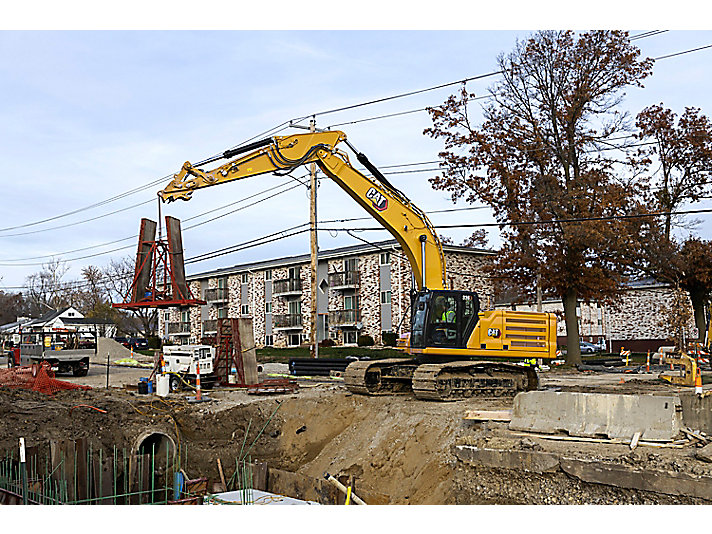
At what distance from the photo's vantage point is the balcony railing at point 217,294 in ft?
198

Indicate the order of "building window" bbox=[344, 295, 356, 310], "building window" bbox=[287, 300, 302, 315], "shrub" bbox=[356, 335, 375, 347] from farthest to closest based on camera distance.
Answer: "building window" bbox=[287, 300, 302, 315] → "building window" bbox=[344, 295, 356, 310] → "shrub" bbox=[356, 335, 375, 347]

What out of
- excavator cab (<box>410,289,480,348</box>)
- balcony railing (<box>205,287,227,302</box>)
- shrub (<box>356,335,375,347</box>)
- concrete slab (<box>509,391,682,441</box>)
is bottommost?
concrete slab (<box>509,391,682,441</box>)

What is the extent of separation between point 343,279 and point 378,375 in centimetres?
3179

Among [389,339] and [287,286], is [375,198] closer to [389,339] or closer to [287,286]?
[389,339]

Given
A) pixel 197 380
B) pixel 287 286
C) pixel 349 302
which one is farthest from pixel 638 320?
pixel 197 380

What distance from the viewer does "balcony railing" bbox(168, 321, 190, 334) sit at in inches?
2534

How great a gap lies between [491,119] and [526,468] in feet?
72.3

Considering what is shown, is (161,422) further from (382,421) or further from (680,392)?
(680,392)

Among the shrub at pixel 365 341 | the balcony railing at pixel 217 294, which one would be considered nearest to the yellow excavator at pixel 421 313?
the shrub at pixel 365 341

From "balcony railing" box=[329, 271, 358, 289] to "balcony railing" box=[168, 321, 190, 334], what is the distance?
2060cm

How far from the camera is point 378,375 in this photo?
17.0 metres

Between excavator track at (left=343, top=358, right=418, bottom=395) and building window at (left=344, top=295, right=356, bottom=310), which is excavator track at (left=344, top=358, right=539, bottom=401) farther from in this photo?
building window at (left=344, top=295, right=356, bottom=310)

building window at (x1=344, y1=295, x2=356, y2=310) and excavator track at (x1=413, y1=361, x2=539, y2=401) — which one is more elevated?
building window at (x1=344, y1=295, x2=356, y2=310)

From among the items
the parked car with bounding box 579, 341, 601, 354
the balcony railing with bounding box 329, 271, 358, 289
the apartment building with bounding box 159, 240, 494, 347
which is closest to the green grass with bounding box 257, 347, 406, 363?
the apartment building with bounding box 159, 240, 494, 347
